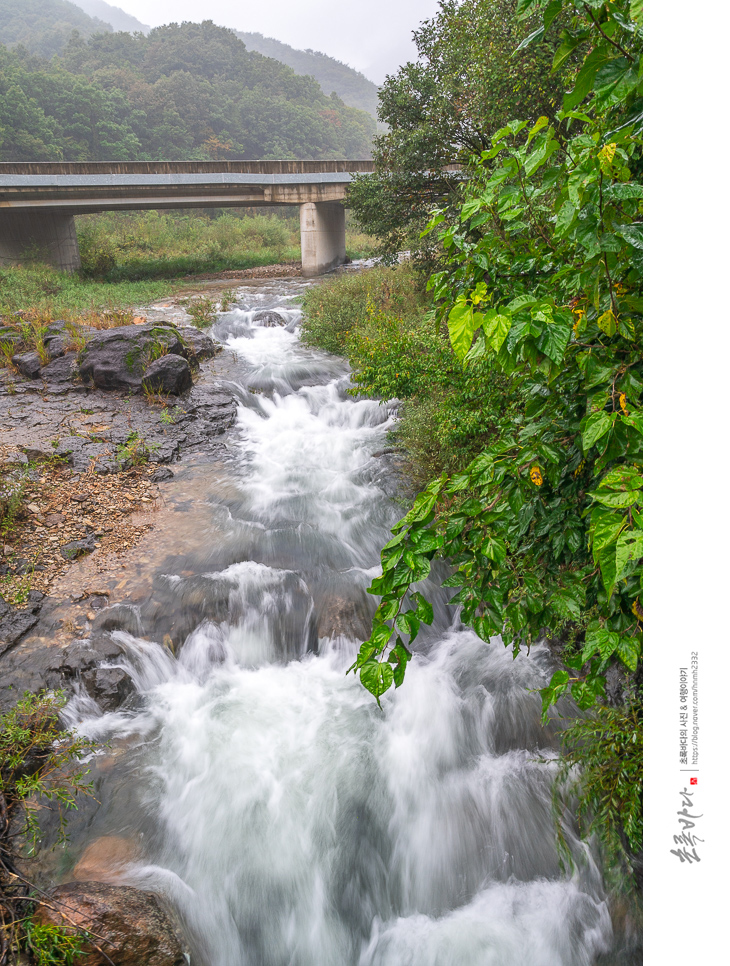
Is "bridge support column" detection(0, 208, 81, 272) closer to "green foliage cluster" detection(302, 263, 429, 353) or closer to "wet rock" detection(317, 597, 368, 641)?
"green foliage cluster" detection(302, 263, 429, 353)

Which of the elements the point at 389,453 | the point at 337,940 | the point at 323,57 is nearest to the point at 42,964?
the point at 337,940

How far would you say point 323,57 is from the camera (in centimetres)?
10438

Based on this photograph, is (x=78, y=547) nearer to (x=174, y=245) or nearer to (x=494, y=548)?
(x=494, y=548)

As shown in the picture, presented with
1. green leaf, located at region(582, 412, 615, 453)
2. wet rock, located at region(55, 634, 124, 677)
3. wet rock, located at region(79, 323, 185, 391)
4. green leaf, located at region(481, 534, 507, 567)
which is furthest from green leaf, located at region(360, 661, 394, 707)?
wet rock, located at region(79, 323, 185, 391)

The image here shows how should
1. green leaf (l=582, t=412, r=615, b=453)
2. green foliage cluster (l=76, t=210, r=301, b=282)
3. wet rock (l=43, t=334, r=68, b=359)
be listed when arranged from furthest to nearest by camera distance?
green foliage cluster (l=76, t=210, r=301, b=282) → wet rock (l=43, t=334, r=68, b=359) → green leaf (l=582, t=412, r=615, b=453)

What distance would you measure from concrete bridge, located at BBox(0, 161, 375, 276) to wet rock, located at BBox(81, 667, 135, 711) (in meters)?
17.6

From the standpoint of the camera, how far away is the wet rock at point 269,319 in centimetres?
1459

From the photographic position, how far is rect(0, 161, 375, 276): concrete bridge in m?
18.8

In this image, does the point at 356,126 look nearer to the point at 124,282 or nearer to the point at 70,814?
the point at 124,282

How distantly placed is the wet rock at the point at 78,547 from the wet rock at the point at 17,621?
26.2 inches

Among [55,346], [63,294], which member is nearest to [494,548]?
[55,346]

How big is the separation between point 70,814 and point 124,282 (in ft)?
64.2
